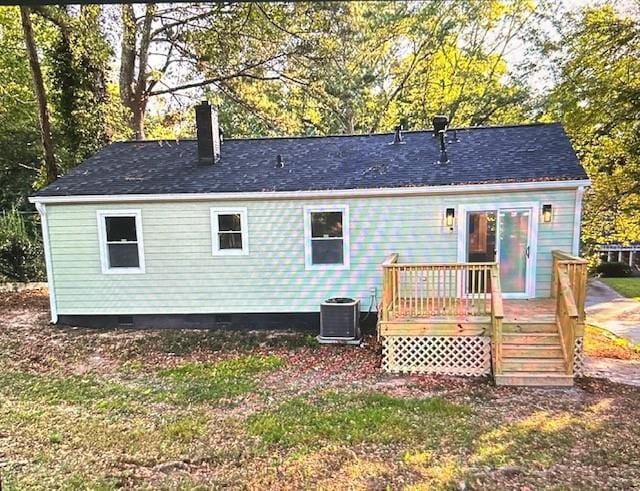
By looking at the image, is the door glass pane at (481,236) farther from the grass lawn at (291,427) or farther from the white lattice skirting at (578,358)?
the grass lawn at (291,427)

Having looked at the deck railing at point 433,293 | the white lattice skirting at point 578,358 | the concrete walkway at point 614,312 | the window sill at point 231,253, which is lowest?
the concrete walkway at point 614,312

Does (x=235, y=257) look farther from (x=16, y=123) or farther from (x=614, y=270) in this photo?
(x=614, y=270)

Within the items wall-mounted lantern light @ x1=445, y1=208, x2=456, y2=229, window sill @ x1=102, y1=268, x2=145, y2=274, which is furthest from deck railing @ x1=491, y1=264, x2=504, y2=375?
window sill @ x1=102, y1=268, x2=145, y2=274

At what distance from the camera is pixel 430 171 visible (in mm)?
8297

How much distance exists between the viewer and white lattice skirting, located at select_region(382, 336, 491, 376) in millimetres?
6352

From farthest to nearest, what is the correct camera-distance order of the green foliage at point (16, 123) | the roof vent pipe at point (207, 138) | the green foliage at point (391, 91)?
the green foliage at point (16, 123)
the roof vent pipe at point (207, 138)
the green foliage at point (391, 91)

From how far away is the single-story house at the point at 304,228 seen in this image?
305 inches

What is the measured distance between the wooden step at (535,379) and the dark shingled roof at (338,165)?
136 inches

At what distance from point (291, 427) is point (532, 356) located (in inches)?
140

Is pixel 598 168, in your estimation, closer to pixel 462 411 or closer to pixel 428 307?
pixel 428 307

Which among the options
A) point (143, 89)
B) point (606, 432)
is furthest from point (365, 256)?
point (143, 89)

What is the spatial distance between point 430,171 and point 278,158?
320 cm

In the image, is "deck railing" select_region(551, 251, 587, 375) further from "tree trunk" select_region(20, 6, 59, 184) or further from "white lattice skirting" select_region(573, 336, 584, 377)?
"tree trunk" select_region(20, 6, 59, 184)

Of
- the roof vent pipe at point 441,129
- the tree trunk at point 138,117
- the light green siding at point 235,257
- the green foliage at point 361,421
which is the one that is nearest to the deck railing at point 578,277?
the light green siding at point 235,257
